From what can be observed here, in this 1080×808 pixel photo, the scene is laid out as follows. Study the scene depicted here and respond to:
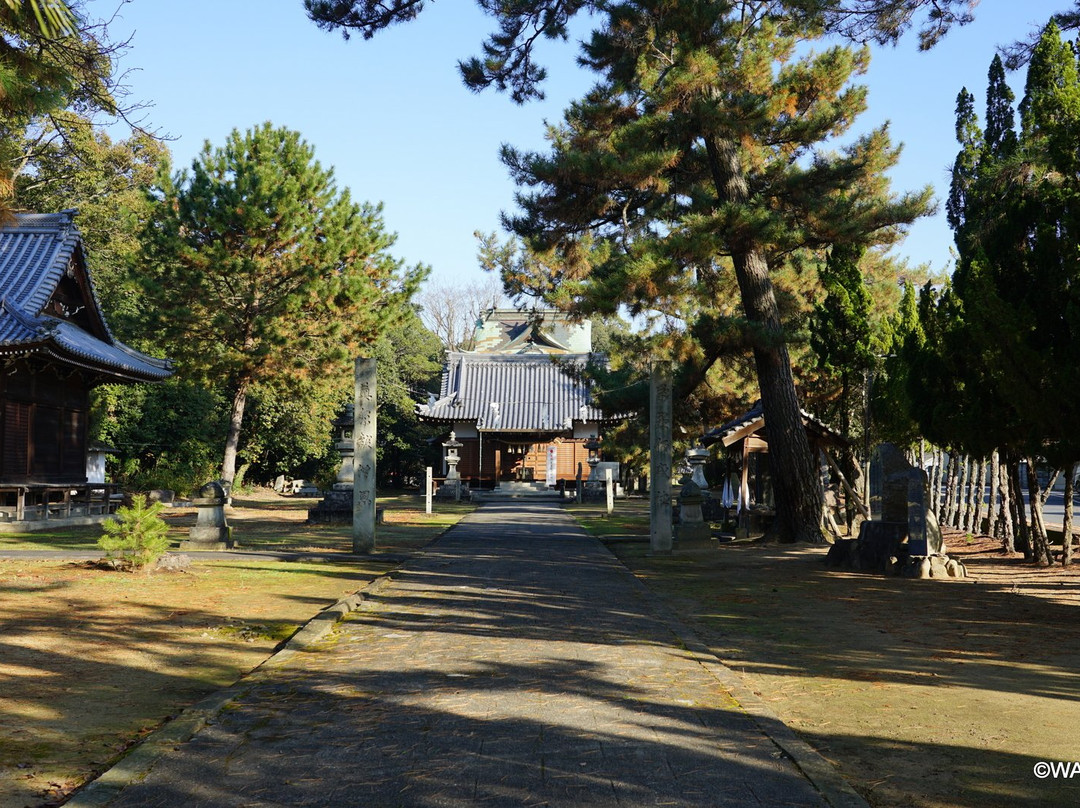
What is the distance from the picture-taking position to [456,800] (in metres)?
3.80

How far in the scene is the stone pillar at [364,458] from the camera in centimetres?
1482

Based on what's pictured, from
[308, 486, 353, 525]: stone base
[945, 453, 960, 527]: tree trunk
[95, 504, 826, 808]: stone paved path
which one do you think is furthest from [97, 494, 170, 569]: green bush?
[945, 453, 960, 527]: tree trunk

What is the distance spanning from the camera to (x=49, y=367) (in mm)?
21875

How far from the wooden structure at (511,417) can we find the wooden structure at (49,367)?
21.3 meters

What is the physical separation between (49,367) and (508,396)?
87.1 ft

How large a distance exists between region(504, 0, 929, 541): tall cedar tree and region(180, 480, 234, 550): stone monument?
6.84m

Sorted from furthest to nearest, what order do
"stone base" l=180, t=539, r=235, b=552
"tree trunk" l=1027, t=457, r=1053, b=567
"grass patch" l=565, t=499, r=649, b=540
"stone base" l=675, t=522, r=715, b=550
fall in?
1. "grass patch" l=565, t=499, r=649, b=540
2. "stone base" l=675, t=522, r=715, b=550
3. "stone base" l=180, t=539, r=235, b=552
4. "tree trunk" l=1027, t=457, r=1053, b=567

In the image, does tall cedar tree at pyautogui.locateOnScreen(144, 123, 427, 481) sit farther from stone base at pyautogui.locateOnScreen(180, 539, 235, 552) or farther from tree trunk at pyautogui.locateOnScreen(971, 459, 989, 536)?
tree trunk at pyautogui.locateOnScreen(971, 459, 989, 536)

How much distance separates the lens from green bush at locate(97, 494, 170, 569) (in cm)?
1127

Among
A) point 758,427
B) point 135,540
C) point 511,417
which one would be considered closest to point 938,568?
point 758,427

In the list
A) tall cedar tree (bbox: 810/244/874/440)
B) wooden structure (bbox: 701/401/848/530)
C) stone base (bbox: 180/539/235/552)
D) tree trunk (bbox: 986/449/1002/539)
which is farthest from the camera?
wooden structure (bbox: 701/401/848/530)

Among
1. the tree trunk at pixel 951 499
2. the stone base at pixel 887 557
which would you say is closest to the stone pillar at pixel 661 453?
the stone base at pixel 887 557

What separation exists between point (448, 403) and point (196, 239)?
19.1 meters

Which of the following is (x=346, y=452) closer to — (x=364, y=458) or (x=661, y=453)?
(x=364, y=458)
